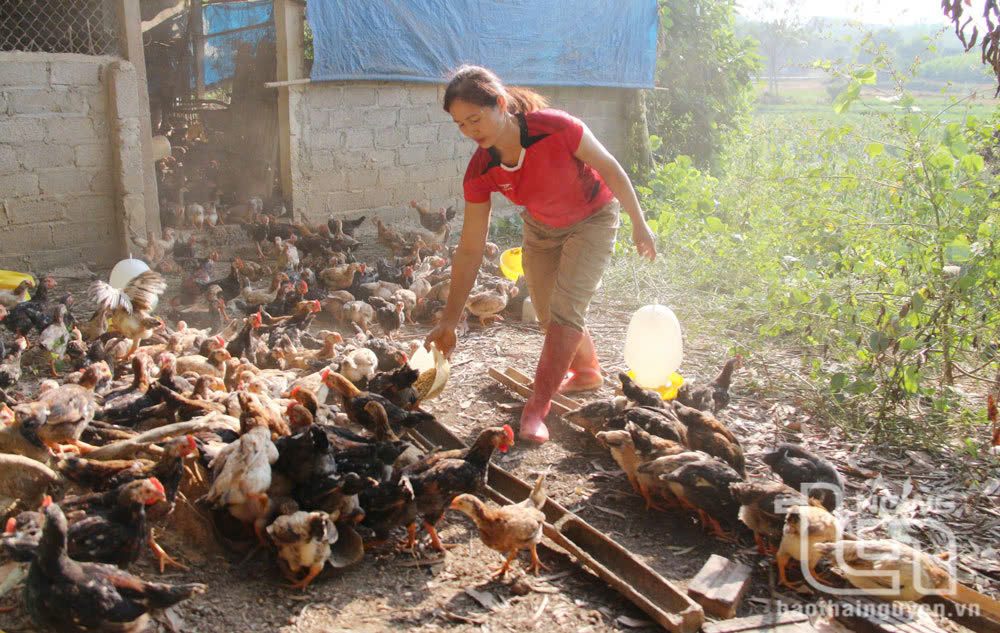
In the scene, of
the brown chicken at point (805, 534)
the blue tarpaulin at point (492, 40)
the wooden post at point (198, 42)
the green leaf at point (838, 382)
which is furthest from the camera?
the wooden post at point (198, 42)

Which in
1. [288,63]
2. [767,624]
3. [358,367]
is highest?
[288,63]

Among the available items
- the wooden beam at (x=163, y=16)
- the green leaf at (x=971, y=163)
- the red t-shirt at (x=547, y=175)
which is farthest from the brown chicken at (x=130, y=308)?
the wooden beam at (x=163, y=16)

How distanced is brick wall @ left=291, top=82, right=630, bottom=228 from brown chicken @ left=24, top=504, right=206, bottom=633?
7093mm

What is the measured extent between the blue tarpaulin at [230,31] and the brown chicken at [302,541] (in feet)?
29.6

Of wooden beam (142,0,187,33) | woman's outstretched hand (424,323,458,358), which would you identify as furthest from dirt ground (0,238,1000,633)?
wooden beam (142,0,187,33)

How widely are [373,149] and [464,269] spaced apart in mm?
5788

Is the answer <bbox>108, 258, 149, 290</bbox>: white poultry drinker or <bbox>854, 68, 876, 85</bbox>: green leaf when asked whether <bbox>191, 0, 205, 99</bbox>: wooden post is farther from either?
<bbox>854, 68, 876, 85</bbox>: green leaf

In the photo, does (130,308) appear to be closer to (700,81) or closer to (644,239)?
(644,239)

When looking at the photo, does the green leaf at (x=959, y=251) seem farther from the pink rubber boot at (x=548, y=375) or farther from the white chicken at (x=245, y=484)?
the white chicken at (x=245, y=484)

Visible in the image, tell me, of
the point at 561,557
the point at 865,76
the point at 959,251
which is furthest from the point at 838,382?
the point at 561,557

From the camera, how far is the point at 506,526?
3.14m

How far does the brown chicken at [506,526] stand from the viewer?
3.14m

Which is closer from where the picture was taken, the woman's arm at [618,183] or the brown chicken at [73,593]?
the brown chicken at [73,593]

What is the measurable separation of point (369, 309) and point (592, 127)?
24.2 feet
